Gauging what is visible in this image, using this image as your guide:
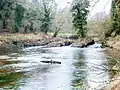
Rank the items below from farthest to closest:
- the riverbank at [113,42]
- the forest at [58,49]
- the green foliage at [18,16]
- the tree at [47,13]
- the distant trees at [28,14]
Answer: the tree at [47,13]
the green foliage at [18,16]
the distant trees at [28,14]
the riverbank at [113,42]
the forest at [58,49]

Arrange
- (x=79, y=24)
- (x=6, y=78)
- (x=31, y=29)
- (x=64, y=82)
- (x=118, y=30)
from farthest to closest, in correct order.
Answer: (x=31, y=29) < (x=79, y=24) < (x=118, y=30) < (x=6, y=78) < (x=64, y=82)

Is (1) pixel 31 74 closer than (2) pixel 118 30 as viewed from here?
Yes

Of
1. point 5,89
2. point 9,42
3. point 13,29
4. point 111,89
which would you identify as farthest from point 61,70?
point 13,29

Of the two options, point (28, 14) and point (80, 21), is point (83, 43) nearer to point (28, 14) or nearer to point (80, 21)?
point (80, 21)

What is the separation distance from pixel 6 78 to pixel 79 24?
5486 cm

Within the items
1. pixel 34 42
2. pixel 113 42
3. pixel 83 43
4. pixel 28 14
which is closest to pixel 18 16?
pixel 28 14

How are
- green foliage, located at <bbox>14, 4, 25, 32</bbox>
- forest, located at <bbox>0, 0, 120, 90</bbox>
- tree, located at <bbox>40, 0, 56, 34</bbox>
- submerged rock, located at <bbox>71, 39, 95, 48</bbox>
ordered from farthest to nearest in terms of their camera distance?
tree, located at <bbox>40, 0, 56, 34</bbox>, green foliage, located at <bbox>14, 4, 25, 32</bbox>, submerged rock, located at <bbox>71, 39, 95, 48</bbox>, forest, located at <bbox>0, 0, 120, 90</bbox>

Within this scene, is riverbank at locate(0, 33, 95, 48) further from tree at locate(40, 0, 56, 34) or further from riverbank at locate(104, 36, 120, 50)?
tree at locate(40, 0, 56, 34)

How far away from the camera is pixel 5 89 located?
20125 millimetres

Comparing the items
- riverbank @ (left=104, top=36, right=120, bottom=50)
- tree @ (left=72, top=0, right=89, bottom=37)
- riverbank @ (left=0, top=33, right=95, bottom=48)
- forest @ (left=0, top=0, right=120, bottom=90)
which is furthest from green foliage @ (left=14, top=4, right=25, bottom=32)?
riverbank @ (left=104, top=36, right=120, bottom=50)

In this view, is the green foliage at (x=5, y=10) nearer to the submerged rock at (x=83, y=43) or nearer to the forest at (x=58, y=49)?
the forest at (x=58, y=49)

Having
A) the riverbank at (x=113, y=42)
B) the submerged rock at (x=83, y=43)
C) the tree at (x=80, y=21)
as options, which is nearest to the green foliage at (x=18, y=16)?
the tree at (x=80, y=21)

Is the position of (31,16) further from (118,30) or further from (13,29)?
(118,30)

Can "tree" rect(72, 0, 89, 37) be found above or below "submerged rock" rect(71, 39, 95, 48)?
above
